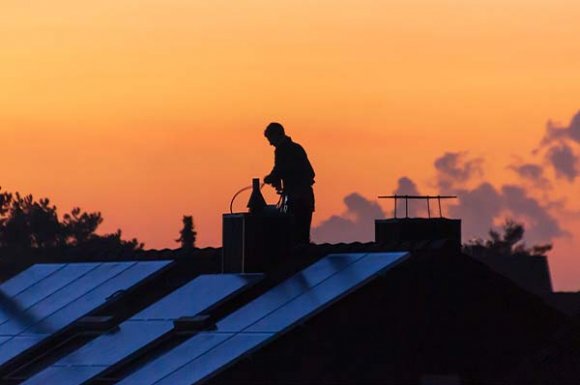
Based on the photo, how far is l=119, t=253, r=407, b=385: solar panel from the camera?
3681 centimetres

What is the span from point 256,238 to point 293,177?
1.95 m

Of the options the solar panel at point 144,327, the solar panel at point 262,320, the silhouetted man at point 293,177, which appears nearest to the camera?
the solar panel at point 262,320

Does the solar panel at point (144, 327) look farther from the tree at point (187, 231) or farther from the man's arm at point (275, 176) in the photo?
the tree at point (187, 231)

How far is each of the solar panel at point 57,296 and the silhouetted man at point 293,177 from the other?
2598 mm

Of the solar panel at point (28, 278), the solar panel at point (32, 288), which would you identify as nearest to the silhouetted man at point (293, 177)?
the solar panel at point (32, 288)

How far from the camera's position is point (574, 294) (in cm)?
9044

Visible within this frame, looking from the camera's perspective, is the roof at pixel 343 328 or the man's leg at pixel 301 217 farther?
the man's leg at pixel 301 217

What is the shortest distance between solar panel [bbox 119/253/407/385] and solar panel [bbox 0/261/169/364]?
447cm

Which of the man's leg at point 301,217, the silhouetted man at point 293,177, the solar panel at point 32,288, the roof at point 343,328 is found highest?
the silhouetted man at point 293,177

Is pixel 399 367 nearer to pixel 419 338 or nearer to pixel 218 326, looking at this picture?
pixel 419 338

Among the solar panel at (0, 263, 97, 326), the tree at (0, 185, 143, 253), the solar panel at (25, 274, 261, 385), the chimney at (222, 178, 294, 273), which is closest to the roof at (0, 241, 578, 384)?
the solar panel at (25, 274, 261, 385)

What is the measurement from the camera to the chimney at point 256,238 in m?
41.5

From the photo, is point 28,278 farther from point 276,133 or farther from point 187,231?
point 187,231

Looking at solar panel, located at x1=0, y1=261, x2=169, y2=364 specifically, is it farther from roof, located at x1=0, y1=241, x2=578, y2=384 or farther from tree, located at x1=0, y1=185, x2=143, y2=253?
tree, located at x1=0, y1=185, x2=143, y2=253
